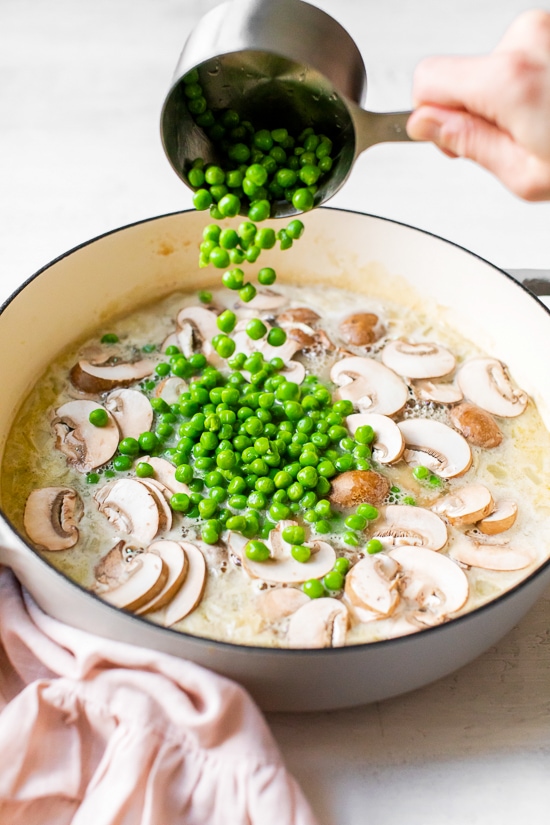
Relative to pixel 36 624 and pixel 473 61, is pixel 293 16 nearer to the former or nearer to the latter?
pixel 473 61

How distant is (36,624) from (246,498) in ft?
2.03

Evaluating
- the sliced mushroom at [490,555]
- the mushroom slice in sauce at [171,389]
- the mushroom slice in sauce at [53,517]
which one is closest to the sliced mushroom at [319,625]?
the sliced mushroom at [490,555]

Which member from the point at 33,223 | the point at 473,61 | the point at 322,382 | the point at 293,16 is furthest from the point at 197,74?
the point at 33,223

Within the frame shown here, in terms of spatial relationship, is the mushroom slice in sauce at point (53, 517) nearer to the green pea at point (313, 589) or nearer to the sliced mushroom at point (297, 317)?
the green pea at point (313, 589)

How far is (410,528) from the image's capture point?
2207 mm

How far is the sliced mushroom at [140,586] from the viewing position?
1.97 meters

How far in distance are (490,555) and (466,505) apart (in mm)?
156

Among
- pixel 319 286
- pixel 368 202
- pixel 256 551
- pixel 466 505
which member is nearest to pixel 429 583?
pixel 466 505

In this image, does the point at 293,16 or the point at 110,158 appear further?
the point at 110,158

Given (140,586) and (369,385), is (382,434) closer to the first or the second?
(369,385)

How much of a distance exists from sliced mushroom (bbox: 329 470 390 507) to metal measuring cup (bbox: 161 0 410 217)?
2.40 ft

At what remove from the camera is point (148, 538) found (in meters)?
2.15

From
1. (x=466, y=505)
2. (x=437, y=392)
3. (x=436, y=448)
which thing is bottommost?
(x=466, y=505)

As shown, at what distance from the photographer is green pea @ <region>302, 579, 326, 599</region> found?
2.04 meters
